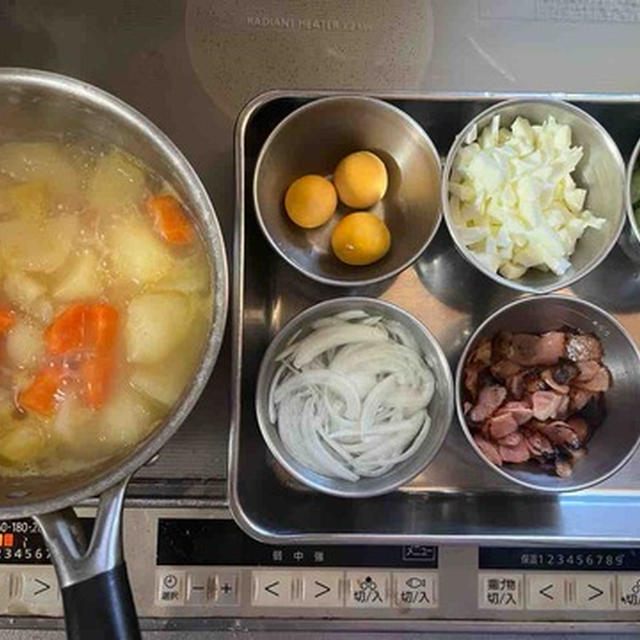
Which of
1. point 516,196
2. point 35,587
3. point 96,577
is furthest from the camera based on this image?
point 516,196

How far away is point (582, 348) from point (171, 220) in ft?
1.84

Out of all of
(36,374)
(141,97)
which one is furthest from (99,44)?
(36,374)

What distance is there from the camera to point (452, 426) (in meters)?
1.21

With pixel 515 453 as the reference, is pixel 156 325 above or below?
above

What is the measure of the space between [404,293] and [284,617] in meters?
0.45

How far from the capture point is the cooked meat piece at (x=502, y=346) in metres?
1.21

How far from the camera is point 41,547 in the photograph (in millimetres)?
1140

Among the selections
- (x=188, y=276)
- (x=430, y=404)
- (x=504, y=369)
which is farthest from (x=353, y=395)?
(x=188, y=276)

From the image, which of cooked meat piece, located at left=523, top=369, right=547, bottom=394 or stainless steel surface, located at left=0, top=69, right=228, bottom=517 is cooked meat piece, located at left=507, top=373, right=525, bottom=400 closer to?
cooked meat piece, located at left=523, top=369, right=547, bottom=394

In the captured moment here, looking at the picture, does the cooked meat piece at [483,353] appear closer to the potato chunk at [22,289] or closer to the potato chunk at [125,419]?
the potato chunk at [125,419]

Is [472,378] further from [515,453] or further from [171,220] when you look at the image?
[171,220]

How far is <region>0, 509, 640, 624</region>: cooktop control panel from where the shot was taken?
114 cm

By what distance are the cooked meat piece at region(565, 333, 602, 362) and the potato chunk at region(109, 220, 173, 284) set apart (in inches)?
21.1

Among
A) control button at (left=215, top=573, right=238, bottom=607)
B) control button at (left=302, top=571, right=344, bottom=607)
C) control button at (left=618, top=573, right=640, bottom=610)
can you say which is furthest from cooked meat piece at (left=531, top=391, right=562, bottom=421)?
control button at (left=215, top=573, right=238, bottom=607)
